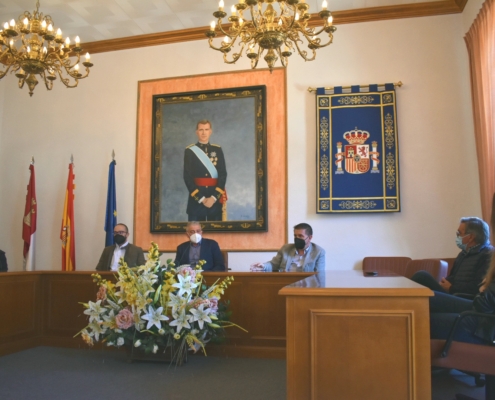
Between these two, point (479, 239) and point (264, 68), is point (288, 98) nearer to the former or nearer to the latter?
point (264, 68)

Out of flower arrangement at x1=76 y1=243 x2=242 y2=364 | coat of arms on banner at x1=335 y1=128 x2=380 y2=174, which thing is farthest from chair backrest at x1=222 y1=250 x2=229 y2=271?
coat of arms on banner at x1=335 y1=128 x2=380 y2=174

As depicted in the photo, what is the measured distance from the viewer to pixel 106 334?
4.60 metres

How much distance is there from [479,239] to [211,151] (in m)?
4.28

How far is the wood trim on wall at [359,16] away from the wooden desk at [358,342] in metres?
5.38

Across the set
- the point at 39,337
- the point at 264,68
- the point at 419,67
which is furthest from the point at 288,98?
the point at 39,337

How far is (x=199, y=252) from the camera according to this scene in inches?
230

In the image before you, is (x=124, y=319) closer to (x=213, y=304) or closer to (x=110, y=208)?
(x=213, y=304)

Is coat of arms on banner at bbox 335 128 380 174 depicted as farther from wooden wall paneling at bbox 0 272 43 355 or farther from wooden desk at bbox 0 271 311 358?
wooden wall paneling at bbox 0 272 43 355

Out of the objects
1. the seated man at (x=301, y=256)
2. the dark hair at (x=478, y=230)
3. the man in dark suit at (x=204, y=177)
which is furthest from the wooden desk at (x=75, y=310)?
the man in dark suit at (x=204, y=177)

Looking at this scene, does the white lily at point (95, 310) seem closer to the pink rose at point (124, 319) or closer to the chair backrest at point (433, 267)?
the pink rose at point (124, 319)

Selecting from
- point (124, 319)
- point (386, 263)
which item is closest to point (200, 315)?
point (124, 319)

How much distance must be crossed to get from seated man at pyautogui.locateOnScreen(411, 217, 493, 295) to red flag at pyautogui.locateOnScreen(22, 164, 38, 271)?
5871 millimetres

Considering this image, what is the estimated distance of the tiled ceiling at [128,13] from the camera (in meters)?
6.70

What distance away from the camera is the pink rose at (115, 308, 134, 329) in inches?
169
